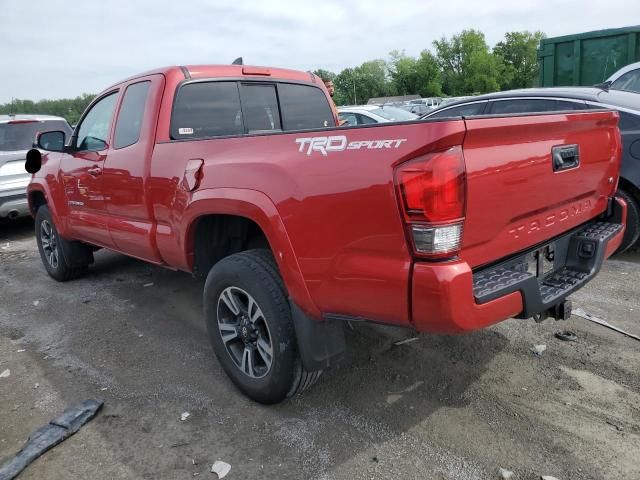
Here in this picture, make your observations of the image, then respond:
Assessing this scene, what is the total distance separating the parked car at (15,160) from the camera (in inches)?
293

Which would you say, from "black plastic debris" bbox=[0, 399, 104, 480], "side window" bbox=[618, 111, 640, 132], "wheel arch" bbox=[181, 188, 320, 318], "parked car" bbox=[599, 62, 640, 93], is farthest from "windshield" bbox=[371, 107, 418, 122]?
"black plastic debris" bbox=[0, 399, 104, 480]

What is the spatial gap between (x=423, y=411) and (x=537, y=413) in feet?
1.97

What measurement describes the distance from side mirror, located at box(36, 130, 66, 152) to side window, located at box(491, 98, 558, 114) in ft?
14.8

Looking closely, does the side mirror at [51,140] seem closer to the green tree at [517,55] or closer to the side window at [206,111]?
the side window at [206,111]

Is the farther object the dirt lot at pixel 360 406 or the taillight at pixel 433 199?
the dirt lot at pixel 360 406

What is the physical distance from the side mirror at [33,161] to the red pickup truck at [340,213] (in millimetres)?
1557

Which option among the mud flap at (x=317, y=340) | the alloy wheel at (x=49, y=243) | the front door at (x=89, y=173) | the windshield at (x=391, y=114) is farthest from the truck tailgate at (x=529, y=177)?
the windshield at (x=391, y=114)

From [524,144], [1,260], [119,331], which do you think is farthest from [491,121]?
[1,260]

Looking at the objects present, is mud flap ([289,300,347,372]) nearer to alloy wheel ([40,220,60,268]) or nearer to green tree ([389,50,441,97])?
alloy wheel ([40,220,60,268])

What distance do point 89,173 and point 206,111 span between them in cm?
133

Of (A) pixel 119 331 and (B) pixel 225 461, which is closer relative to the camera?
(B) pixel 225 461

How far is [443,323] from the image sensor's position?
201cm

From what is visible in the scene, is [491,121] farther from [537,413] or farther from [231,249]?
[231,249]

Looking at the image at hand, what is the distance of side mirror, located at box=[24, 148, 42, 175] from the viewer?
5.10 meters
